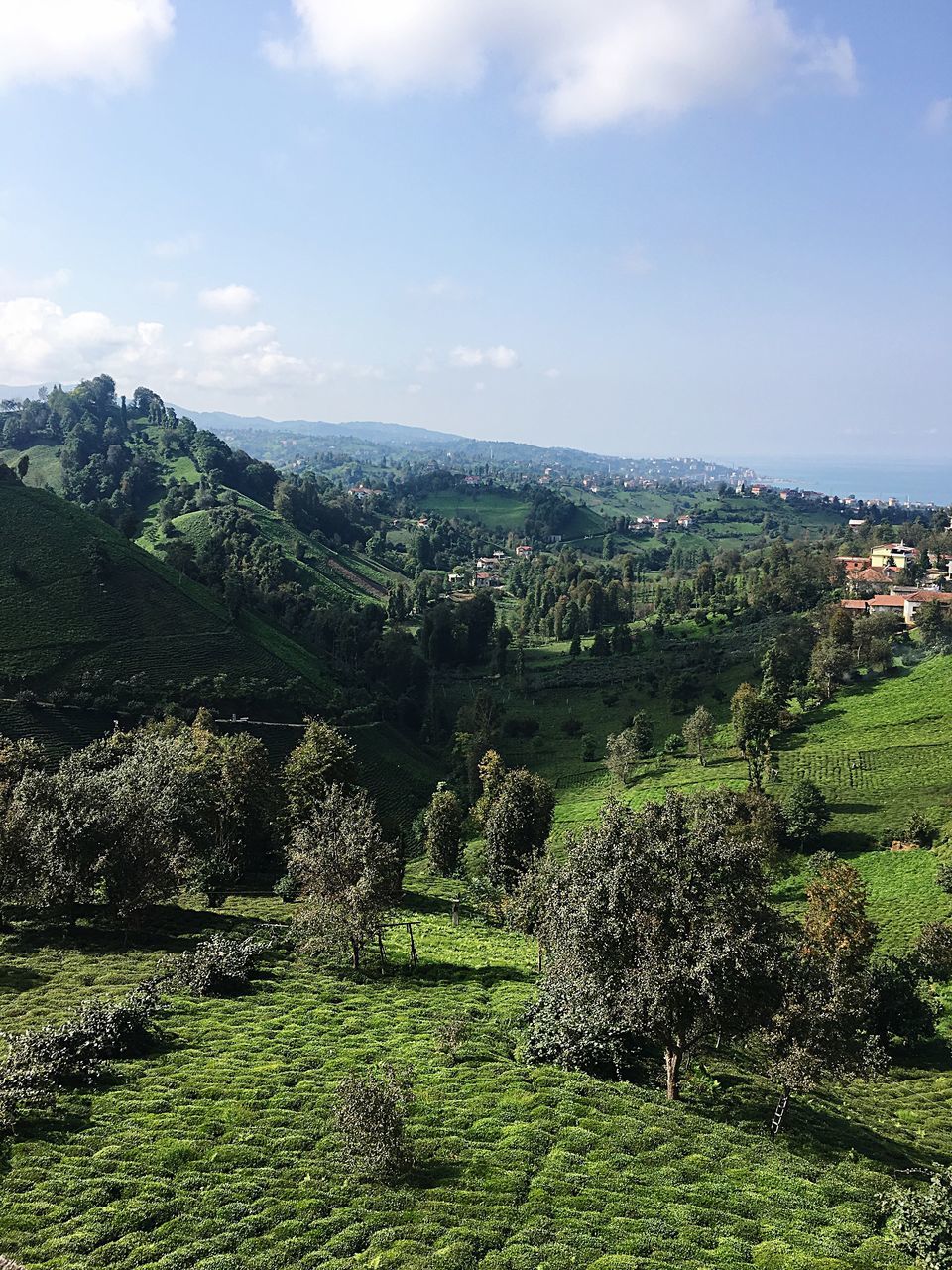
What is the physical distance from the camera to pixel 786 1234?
1709 cm

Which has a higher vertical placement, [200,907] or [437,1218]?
[437,1218]

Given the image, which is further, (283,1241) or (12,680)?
(12,680)

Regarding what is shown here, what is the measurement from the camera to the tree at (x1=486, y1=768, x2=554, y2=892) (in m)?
50.9

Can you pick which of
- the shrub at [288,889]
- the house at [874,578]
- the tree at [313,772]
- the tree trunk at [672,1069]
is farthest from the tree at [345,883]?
the house at [874,578]

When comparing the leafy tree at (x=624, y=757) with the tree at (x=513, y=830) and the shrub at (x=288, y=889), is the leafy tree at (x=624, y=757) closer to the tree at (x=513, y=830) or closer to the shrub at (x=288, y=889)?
the tree at (x=513, y=830)

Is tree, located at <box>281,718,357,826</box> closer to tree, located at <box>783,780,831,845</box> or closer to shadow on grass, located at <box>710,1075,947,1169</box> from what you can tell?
shadow on grass, located at <box>710,1075,947,1169</box>

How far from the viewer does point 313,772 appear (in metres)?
54.6

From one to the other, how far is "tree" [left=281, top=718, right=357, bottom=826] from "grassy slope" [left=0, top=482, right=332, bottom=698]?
105ft

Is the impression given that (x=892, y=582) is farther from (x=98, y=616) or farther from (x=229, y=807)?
(x=98, y=616)

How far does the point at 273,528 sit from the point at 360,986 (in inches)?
6327

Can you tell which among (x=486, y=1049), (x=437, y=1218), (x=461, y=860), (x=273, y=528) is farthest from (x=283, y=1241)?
(x=273, y=528)

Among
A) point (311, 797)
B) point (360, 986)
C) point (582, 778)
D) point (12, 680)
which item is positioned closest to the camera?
point (360, 986)

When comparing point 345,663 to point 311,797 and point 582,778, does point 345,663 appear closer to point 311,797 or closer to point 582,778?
point 582,778

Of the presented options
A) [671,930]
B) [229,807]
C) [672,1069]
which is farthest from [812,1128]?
[229,807]
